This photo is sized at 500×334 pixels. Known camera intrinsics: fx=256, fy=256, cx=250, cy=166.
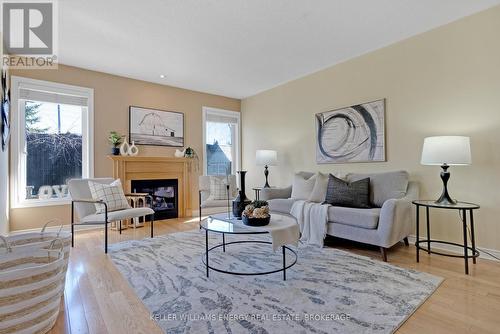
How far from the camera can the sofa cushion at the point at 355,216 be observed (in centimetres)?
265

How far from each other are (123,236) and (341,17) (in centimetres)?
387

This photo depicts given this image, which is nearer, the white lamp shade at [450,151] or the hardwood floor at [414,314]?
the hardwood floor at [414,314]

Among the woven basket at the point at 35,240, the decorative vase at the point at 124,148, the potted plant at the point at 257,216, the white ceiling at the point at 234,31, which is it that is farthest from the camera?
the decorative vase at the point at 124,148

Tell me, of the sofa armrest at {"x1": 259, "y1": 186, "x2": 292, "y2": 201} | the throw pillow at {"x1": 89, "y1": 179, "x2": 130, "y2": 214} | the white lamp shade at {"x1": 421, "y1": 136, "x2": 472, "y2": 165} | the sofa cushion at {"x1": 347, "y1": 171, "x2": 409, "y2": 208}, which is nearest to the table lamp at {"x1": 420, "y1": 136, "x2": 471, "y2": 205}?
the white lamp shade at {"x1": 421, "y1": 136, "x2": 472, "y2": 165}

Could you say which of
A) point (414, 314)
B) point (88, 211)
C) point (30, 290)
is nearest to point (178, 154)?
point (88, 211)

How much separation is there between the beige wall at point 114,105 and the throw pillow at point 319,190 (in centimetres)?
259

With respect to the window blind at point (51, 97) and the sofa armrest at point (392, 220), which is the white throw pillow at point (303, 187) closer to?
the sofa armrest at point (392, 220)

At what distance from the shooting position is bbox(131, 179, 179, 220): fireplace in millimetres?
4571

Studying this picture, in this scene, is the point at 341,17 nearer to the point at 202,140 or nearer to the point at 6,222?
the point at 202,140

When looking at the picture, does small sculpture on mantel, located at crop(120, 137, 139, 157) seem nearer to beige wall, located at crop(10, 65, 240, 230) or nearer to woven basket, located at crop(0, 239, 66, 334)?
beige wall, located at crop(10, 65, 240, 230)

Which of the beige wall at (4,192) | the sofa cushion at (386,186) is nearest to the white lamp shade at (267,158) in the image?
the sofa cushion at (386,186)

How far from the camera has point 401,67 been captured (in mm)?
3256

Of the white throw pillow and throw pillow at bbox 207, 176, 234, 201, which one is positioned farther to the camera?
throw pillow at bbox 207, 176, 234, 201

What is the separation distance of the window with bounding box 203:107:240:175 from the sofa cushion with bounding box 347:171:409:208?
3204mm
